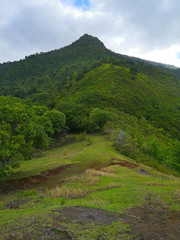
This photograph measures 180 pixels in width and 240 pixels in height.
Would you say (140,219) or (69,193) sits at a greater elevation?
(140,219)

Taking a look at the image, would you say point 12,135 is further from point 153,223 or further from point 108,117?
point 108,117

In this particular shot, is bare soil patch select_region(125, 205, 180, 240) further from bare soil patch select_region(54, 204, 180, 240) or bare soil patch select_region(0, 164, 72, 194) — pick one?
bare soil patch select_region(0, 164, 72, 194)

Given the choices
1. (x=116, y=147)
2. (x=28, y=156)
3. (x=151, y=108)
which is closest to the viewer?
(x=28, y=156)

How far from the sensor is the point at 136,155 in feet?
124

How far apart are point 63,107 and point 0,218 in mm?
68872

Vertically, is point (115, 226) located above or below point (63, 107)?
below

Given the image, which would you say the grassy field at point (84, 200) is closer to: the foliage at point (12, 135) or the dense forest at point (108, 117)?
the foliage at point (12, 135)

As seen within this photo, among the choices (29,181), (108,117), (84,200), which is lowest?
(29,181)

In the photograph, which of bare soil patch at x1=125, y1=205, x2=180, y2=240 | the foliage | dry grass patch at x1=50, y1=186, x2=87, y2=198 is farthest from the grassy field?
the foliage

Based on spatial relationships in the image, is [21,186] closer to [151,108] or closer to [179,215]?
[179,215]

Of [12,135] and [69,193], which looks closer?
[69,193]

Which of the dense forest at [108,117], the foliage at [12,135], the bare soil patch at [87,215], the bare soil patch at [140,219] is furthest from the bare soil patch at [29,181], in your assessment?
the bare soil patch at [140,219]

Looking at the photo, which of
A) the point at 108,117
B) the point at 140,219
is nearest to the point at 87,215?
the point at 140,219

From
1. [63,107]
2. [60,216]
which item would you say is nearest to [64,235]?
[60,216]
